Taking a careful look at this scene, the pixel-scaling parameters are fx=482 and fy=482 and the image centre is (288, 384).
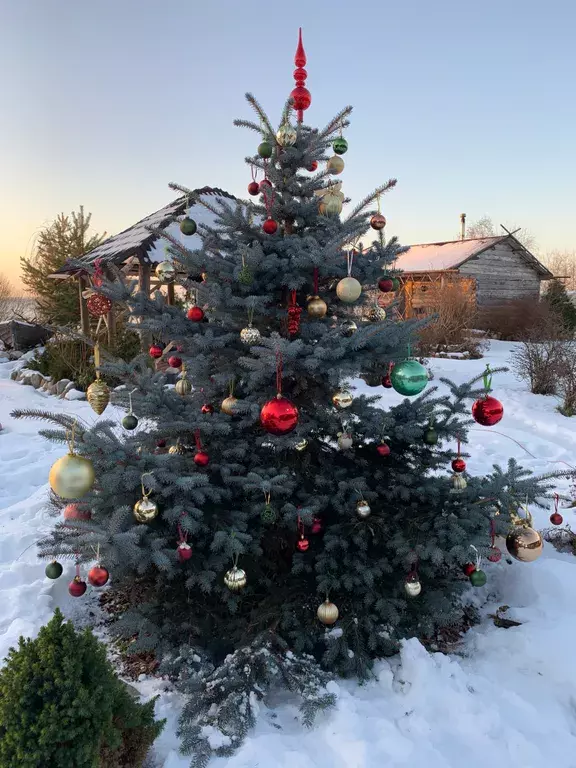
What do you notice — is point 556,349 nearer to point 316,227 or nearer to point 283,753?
point 316,227

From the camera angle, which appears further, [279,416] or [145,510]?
[279,416]

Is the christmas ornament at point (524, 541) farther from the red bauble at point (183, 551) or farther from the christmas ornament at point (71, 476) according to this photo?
the christmas ornament at point (71, 476)

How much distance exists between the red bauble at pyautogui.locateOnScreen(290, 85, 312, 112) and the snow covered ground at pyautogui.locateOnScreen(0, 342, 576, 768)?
317cm

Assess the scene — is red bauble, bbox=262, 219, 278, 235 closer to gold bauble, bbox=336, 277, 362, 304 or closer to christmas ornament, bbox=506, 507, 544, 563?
gold bauble, bbox=336, 277, 362, 304

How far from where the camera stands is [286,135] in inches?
112

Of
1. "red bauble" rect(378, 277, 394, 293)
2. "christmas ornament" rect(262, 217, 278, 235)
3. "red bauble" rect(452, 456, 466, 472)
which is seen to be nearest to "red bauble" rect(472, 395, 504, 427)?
"red bauble" rect(452, 456, 466, 472)

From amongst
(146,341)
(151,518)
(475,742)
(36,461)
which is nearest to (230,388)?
(151,518)

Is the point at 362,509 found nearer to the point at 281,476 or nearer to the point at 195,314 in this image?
the point at 281,476

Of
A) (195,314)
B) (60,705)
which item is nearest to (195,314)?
(195,314)

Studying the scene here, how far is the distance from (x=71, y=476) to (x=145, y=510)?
0.37m

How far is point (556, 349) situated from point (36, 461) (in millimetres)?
9087

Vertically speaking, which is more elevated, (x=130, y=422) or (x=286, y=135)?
(x=286, y=135)

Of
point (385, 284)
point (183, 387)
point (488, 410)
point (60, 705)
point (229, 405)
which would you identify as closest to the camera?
point (60, 705)

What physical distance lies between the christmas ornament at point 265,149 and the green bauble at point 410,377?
1.49m
